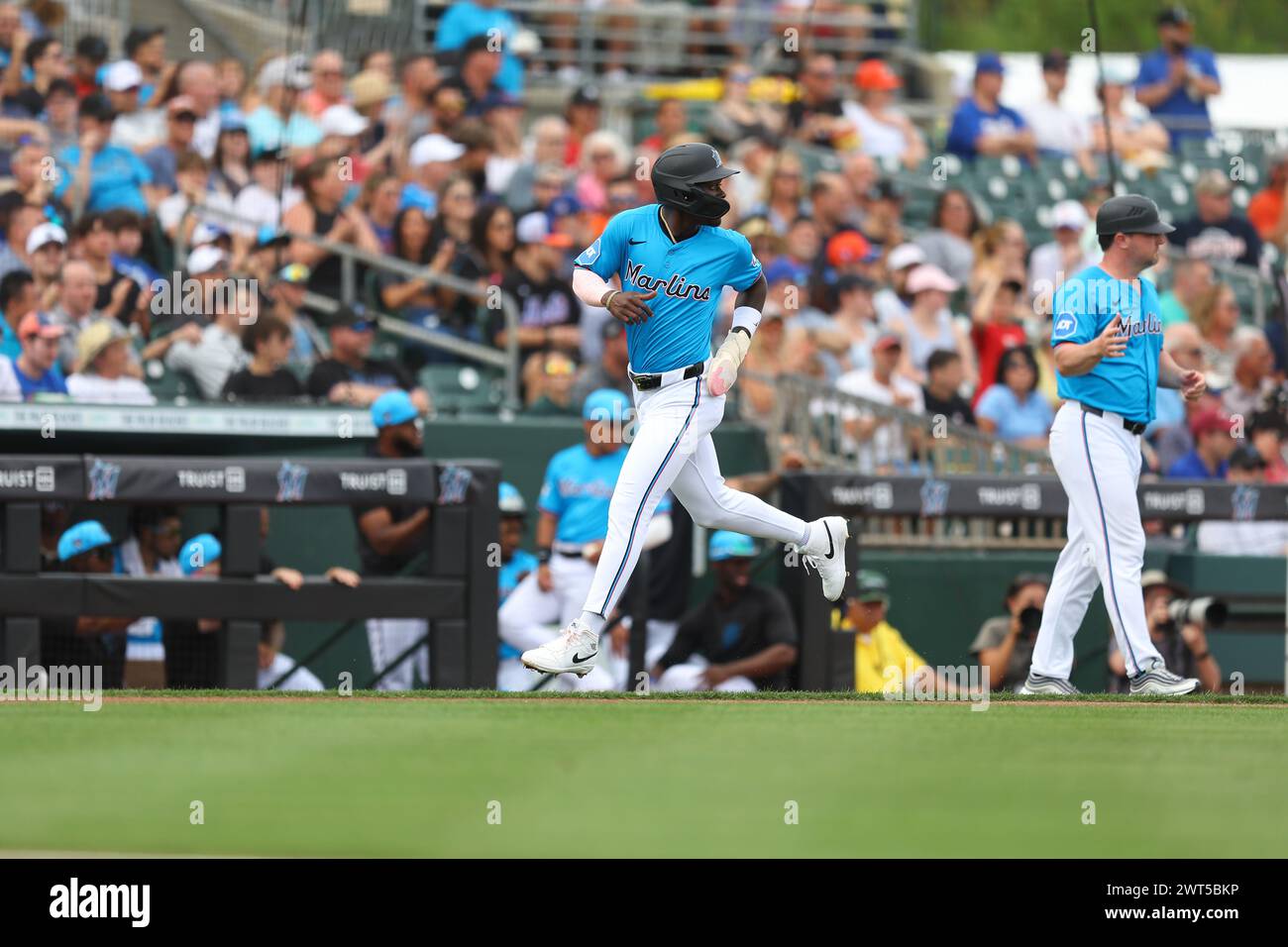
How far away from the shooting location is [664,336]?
812cm

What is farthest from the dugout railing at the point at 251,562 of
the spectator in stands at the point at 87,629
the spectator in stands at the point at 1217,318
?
the spectator in stands at the point at 1217,318

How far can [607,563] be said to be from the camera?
8.15m

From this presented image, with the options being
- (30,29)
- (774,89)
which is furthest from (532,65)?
(30,29)

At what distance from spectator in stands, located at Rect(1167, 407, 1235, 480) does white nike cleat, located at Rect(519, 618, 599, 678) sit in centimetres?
616

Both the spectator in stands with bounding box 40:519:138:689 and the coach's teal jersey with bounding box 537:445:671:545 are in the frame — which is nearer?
the spectator in stands with bounding box 40:519:138:689

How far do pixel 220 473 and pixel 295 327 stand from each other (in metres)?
3.16

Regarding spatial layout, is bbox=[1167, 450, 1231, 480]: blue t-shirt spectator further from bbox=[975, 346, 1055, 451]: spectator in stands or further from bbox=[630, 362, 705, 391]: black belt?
bbox=[630, 362, 705, 391]: black belt

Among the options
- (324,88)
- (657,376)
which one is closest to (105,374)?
(657,376)

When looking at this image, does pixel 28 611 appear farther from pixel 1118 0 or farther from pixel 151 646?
pixel 1118 0

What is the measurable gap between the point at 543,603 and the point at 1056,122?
32.3 feet

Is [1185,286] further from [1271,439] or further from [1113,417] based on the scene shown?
[1113,417]

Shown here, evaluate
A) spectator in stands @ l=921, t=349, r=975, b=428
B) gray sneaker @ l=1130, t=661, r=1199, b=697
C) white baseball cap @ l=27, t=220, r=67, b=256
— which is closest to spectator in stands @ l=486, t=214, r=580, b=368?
spectator in stands @ l=921, t=349, r=975, b=428

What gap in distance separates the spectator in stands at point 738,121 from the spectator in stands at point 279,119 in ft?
11.7

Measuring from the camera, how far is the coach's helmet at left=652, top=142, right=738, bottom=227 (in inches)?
313
